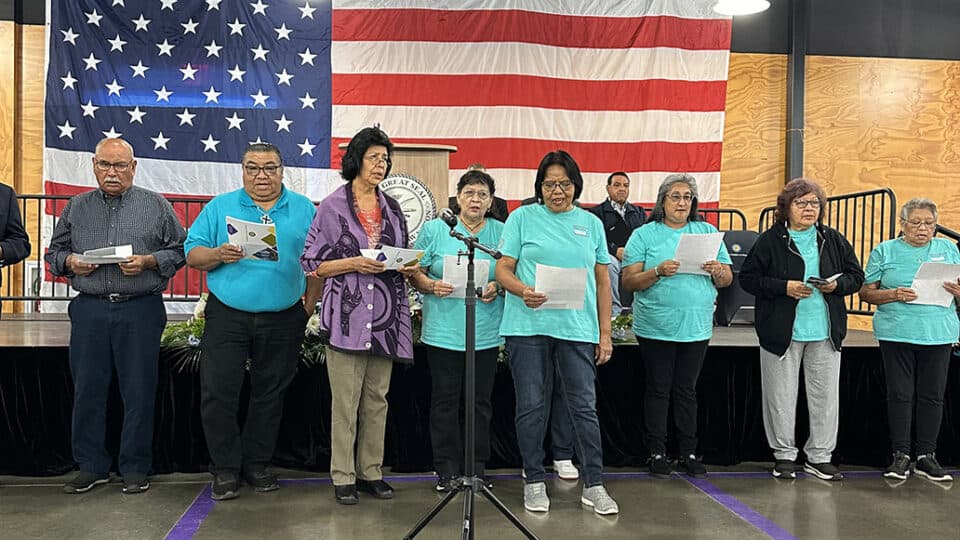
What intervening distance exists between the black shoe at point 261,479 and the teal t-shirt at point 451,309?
100 cm

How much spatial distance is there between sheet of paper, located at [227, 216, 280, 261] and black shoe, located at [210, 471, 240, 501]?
1033 millimetres

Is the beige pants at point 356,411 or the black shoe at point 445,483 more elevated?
the beige pants at point 356,411

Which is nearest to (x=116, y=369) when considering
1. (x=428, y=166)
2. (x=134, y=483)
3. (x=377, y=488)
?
(x=134, y=483)

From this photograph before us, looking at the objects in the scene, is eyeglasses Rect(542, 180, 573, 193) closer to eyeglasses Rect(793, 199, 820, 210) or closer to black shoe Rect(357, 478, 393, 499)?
eyeglasses Rect(793, 199, 820, 210)

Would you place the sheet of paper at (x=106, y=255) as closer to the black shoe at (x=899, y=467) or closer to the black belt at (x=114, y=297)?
the black belt at (x=114, y=297)

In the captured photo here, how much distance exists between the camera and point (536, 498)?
3.69 m

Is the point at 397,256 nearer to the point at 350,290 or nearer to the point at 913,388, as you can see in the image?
the point at 350,290

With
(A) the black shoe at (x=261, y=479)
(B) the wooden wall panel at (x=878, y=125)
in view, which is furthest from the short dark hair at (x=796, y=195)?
(B) the wooden wall panel at (x=878, y=125)

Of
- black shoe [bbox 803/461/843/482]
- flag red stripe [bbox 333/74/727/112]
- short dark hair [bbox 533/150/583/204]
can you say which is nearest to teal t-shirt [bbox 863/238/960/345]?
black shoe [bbox 803/461/843/482]

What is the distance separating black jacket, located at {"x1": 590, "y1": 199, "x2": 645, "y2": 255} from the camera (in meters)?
6.27

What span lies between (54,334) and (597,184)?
5040 millimetres

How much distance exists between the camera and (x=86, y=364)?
390 cm

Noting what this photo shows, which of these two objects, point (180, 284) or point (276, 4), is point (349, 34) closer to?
point (276, 4)

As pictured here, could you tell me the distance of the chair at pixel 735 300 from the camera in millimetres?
6859
